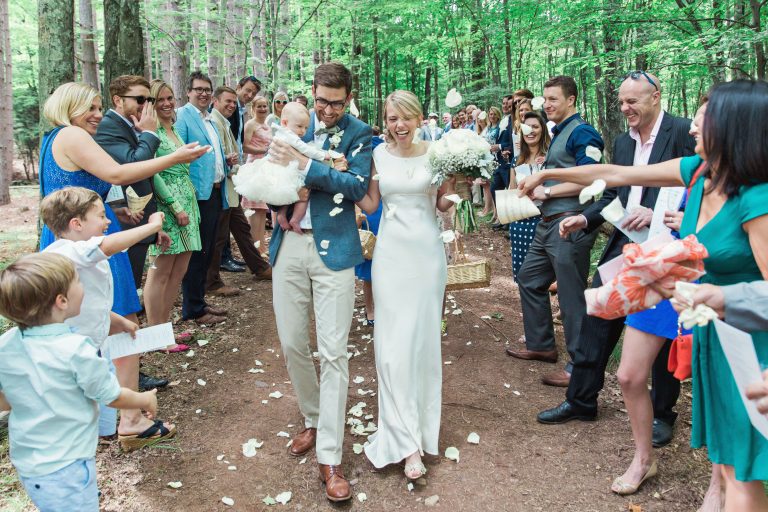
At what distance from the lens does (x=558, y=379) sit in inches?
184

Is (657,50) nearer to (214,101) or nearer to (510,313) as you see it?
(510,313)

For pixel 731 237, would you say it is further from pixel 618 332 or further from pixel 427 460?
pixel 427 460

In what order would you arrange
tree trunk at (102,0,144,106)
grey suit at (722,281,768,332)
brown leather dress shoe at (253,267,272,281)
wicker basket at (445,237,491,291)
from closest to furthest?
grey suit at (722,281,768,332) < wicker basket at (445,237,491,291) < tree trunk at (102,0,144,106) < brown leather dress shoe at (253,267,272,281)

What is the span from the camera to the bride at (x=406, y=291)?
136 inches

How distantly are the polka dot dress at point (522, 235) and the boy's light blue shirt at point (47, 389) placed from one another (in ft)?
14.0

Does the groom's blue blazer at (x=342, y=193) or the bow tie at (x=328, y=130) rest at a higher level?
the bow tie at (x=328, y=130)

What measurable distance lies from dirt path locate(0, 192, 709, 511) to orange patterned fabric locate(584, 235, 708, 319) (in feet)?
5.54

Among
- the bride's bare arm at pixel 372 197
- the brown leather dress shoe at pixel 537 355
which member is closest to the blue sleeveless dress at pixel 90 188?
the bride's bare arm at pixel 372 197

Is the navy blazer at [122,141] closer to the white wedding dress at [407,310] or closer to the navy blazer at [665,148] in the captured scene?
the white wedding dress at [407,310]

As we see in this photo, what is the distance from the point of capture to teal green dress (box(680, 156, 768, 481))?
192cm

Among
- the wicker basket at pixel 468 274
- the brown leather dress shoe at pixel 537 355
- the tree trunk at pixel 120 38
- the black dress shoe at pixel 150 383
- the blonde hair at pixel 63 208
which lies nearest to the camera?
the blonde hair at pixel 63 208

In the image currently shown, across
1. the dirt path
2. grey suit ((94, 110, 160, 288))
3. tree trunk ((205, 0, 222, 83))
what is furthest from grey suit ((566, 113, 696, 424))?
tree trunk ((205, 0, 222, 83))

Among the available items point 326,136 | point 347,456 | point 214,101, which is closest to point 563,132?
point 326,136

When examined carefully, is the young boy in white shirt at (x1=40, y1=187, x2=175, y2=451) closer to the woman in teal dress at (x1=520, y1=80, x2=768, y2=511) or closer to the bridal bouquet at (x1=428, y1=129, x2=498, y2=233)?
the bridal bouquet at (x1=428, y1=129, x2=498, y2=233)
